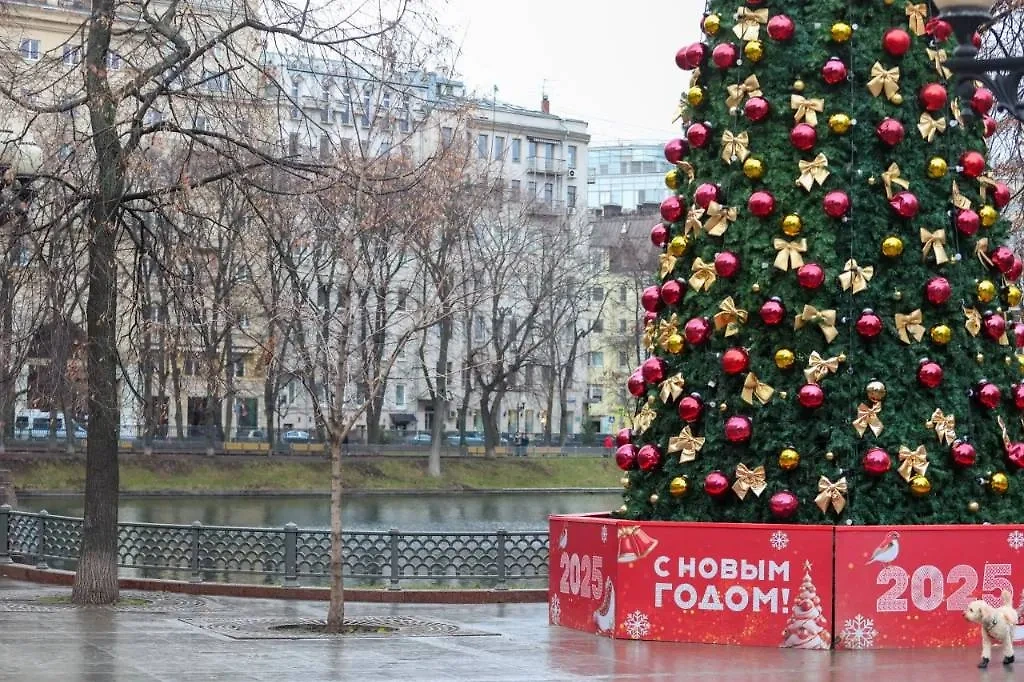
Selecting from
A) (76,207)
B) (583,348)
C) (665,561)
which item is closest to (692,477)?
(665,561)

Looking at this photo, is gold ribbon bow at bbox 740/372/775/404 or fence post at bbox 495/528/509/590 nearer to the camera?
gold ribbon bow at bbox 740/372/775/404

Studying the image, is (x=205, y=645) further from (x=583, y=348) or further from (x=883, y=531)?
(x=583, y=348)

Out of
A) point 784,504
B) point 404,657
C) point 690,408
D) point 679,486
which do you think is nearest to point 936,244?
point 690,408

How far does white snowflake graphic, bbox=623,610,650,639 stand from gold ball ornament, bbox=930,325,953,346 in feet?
13.5

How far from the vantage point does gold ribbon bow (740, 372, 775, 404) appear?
1628 cm

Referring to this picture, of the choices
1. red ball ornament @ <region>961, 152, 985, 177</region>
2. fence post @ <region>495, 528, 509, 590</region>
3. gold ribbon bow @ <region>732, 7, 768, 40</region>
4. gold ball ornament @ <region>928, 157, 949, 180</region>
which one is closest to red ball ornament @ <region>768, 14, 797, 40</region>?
gold ribbon bow @ <region>732, 7, 768, 40</region>

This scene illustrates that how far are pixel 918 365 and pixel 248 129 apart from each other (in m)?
8.97

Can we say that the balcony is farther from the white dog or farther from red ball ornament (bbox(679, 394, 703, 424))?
the white dog

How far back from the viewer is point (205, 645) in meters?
15.7

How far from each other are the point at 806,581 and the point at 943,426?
2192mm

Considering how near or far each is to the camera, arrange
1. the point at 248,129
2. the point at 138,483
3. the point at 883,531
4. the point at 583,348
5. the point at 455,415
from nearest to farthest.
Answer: the point at 883,531 < the point at 248,129 < the point at 138,483 < the point at 583,348 < the point at 455,415

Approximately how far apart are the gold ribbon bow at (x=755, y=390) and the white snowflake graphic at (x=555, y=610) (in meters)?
3.35

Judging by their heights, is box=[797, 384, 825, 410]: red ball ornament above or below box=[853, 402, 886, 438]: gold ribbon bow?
above

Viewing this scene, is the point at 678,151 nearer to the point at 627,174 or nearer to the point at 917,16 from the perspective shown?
the point at 917,16
